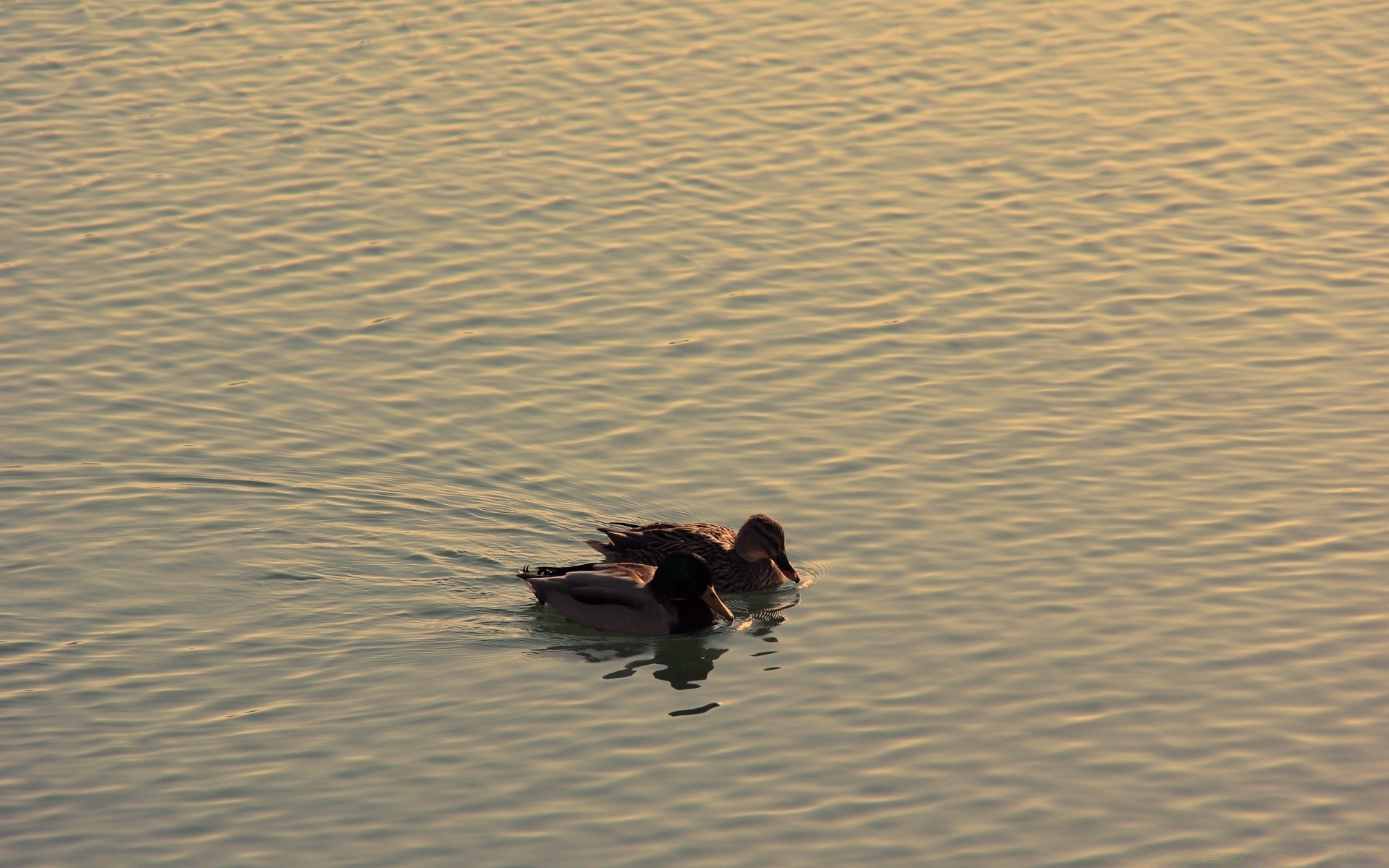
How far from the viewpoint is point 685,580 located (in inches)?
669

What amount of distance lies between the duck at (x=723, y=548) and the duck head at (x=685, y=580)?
0.28 metres

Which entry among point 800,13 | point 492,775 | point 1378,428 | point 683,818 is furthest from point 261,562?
point 800,13

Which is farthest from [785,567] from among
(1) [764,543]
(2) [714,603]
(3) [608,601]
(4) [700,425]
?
(4) [700,425]

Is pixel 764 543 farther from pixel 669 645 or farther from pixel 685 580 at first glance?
pixel 669 645

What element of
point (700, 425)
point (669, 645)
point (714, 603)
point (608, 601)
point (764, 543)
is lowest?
point (669, 645)

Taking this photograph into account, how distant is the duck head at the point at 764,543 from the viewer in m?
17.2

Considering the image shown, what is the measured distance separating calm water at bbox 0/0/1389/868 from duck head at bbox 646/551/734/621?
1.18ft

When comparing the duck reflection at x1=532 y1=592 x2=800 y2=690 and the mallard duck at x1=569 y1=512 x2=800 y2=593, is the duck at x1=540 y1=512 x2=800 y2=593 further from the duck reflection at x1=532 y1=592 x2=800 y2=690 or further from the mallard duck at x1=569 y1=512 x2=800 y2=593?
the duck reflection at x1=532 y1=592 x2=800 y2=690

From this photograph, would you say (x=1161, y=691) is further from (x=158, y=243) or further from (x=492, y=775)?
(x=158, y=243)

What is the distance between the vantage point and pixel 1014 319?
22406mm

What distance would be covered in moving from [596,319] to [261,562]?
5.95 metres

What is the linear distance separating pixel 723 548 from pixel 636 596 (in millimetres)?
918

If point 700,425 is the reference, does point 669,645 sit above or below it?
below

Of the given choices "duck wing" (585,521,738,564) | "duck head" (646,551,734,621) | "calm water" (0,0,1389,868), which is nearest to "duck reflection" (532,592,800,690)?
"calm water" (0,0,1389,868)
